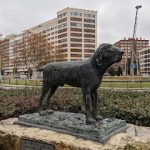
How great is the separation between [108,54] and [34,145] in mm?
1848

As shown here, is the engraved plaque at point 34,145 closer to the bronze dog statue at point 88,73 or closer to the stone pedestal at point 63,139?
the stone pedestal at point 63,139

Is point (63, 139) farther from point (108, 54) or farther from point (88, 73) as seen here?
point (108, 54)

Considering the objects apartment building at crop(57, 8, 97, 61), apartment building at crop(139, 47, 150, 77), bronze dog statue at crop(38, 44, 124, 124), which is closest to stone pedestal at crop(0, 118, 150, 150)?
bronze dog statue at crop(38, 44, 124, 124)

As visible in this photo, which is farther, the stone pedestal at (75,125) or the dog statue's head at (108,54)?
the dog statue's head at (108,54)

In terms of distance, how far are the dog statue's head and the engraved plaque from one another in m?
1.50

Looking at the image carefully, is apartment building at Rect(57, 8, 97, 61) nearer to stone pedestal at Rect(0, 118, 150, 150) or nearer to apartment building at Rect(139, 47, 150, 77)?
apartment building at Rect(139, 47, 150, 77)

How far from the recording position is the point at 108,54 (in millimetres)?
4645

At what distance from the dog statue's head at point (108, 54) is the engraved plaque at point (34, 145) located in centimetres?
150

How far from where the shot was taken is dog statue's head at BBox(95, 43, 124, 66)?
4.62 m

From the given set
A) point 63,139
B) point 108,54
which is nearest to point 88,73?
point 108,54

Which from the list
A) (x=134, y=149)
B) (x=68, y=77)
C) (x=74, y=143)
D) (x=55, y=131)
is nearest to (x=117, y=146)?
(x=134, y=149)

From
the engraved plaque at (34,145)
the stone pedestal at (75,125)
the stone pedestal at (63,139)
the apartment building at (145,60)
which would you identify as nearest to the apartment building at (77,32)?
the apartment building at (145,60)

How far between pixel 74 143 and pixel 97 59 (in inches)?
52.7

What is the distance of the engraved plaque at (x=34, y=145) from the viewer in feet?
15.1
